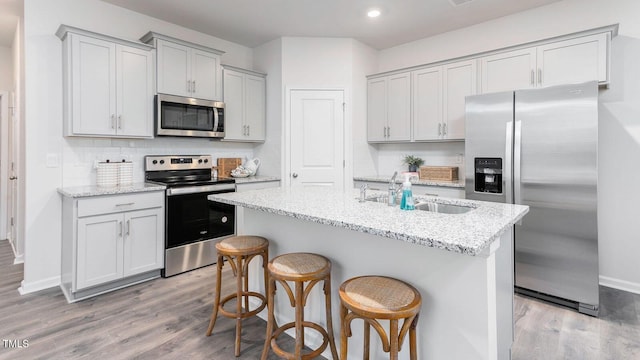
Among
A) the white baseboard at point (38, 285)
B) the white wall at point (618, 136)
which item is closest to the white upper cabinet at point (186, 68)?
the white baseboard at point (38, 285)

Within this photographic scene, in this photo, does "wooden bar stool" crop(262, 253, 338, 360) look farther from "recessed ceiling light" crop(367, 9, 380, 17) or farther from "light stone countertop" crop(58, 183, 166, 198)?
"recessed ceiling light" crop(367, 9, 380, 17)

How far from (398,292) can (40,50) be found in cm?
361

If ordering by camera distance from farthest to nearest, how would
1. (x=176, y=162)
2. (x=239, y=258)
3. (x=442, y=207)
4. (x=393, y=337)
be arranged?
(x=176, y=162)
(x=442, y=207)
(x=239, y=258)
(x=393, y=337)

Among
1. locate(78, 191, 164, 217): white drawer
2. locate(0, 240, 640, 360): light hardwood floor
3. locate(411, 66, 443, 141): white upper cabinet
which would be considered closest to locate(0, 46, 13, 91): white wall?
locate(0, 240, 640, 360): light hardwood floor

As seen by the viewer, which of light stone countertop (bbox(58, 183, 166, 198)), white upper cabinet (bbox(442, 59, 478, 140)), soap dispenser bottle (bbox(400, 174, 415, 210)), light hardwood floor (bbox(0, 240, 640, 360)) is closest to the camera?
soap dispenser bottle (bbox(400, 174, 415, 210))

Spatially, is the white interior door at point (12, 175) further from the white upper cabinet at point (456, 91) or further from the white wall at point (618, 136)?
the white wall at point (618, 136)

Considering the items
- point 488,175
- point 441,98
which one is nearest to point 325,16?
point 441,98

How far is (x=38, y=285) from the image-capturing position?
292 centimetres

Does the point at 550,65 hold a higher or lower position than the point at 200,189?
higher

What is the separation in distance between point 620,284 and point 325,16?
3900 millimetres

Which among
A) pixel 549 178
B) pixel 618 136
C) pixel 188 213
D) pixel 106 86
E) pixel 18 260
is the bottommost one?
pixel 18 260

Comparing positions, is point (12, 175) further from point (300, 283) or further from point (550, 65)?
point (550, 65)

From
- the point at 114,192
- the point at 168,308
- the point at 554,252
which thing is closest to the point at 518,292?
the point at 554,252

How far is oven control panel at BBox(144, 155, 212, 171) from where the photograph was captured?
3.54 m
